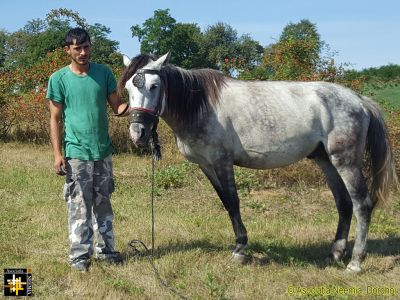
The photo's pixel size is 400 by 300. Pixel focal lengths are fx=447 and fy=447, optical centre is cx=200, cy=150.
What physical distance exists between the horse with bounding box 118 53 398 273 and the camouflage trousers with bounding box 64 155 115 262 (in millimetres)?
829

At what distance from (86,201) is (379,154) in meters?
3.14

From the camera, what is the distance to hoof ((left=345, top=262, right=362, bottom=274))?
451cm

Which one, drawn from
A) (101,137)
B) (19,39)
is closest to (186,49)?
(19,39)

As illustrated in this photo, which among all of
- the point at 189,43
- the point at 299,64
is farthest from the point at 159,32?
the point at 299,64

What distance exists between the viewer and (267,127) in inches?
179

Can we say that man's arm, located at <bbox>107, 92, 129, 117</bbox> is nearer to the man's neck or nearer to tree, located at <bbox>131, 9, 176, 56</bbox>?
the man's neck

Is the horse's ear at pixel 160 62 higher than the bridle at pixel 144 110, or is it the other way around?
the horse's ear at pixel 160 62

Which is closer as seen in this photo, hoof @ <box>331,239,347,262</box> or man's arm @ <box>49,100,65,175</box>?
man's arm @ <box>49,100,65,175</box>

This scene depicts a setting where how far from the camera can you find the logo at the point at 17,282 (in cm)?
392

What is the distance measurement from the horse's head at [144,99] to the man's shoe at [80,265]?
141 centimetres

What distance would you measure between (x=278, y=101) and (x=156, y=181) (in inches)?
173

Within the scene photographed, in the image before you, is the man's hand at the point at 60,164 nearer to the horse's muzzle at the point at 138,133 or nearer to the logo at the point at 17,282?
the horse's muzzle at the point at 138,133

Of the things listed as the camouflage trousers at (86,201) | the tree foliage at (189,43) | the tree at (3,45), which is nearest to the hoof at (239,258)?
the camouflage trousers at (86,201)

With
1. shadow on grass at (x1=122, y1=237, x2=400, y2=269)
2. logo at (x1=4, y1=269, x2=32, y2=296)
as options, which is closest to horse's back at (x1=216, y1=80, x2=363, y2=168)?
shadow on grass at (x1=122, y1=237, x2=400, y2=269)
